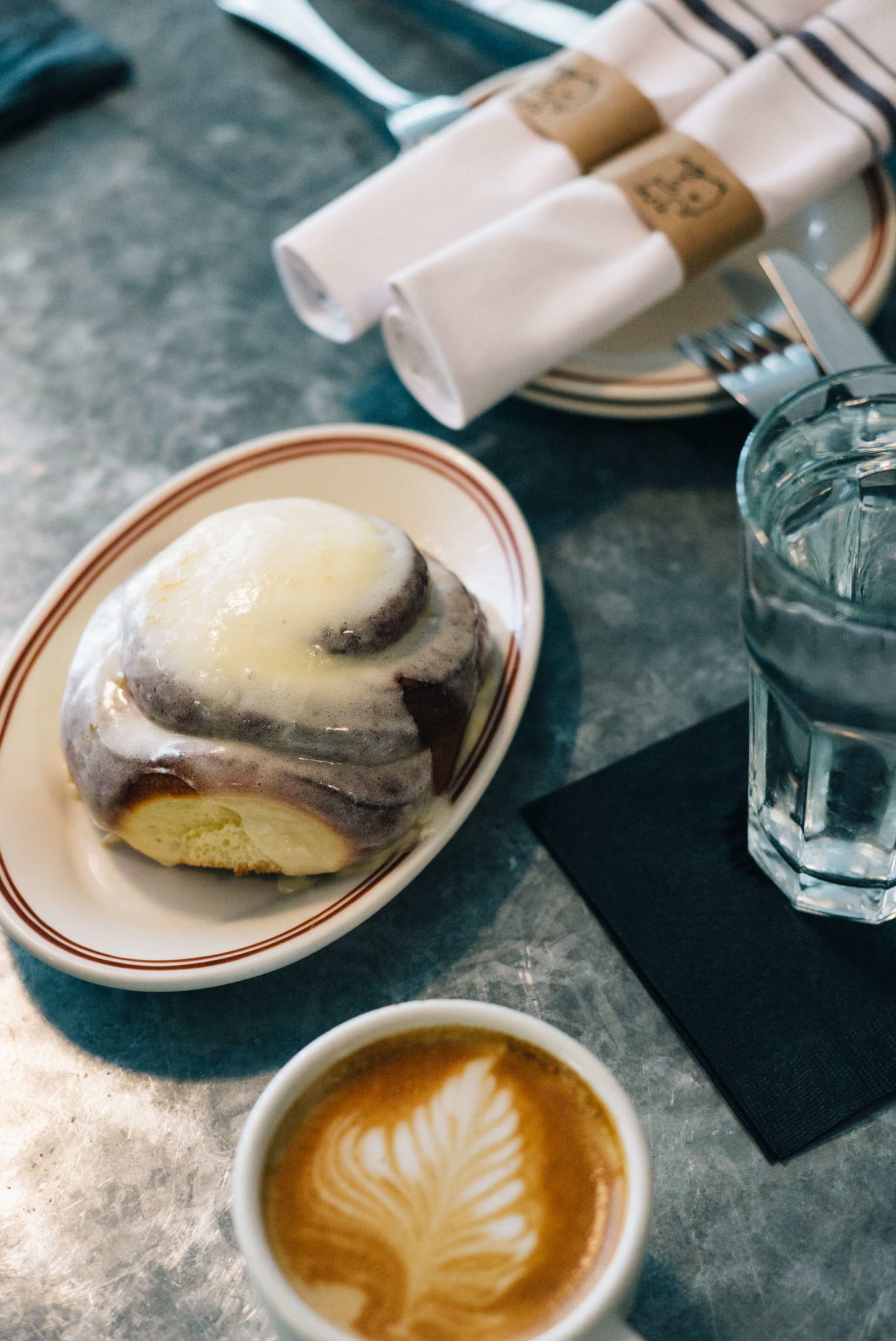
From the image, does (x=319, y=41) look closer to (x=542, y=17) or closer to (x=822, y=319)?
(x=542, y=17)

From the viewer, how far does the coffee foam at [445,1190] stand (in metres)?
0.49

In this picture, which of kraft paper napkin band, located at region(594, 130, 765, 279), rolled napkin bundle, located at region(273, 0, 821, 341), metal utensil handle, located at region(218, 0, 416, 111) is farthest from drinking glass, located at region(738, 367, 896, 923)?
metal utensil handle, located at region(218, 0, 416, 111)

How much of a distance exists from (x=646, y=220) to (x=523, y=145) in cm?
15

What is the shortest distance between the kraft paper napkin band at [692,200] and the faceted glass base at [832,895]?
0.50 metres

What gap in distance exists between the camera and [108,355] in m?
1.18

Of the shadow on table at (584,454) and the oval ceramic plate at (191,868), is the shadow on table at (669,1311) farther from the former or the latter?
the shadow on table at (584,454)

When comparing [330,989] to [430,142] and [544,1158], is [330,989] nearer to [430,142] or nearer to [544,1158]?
[544,1158]

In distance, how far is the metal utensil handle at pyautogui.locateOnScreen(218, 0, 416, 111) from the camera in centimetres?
127

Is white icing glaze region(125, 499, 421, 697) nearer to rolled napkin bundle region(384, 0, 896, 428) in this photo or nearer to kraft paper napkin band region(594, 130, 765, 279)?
rolled napkin bundle region(384, 0, 896, 428)

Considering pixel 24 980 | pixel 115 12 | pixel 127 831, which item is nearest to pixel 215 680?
pixel 127 831

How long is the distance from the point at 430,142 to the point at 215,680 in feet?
1.92

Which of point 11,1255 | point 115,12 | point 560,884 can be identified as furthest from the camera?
point 115,12

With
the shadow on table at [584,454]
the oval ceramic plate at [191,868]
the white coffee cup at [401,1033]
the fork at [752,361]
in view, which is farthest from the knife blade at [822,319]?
the white coffee cup at [401,1033]

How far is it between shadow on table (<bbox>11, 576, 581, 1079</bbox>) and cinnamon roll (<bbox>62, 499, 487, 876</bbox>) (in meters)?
0.07
